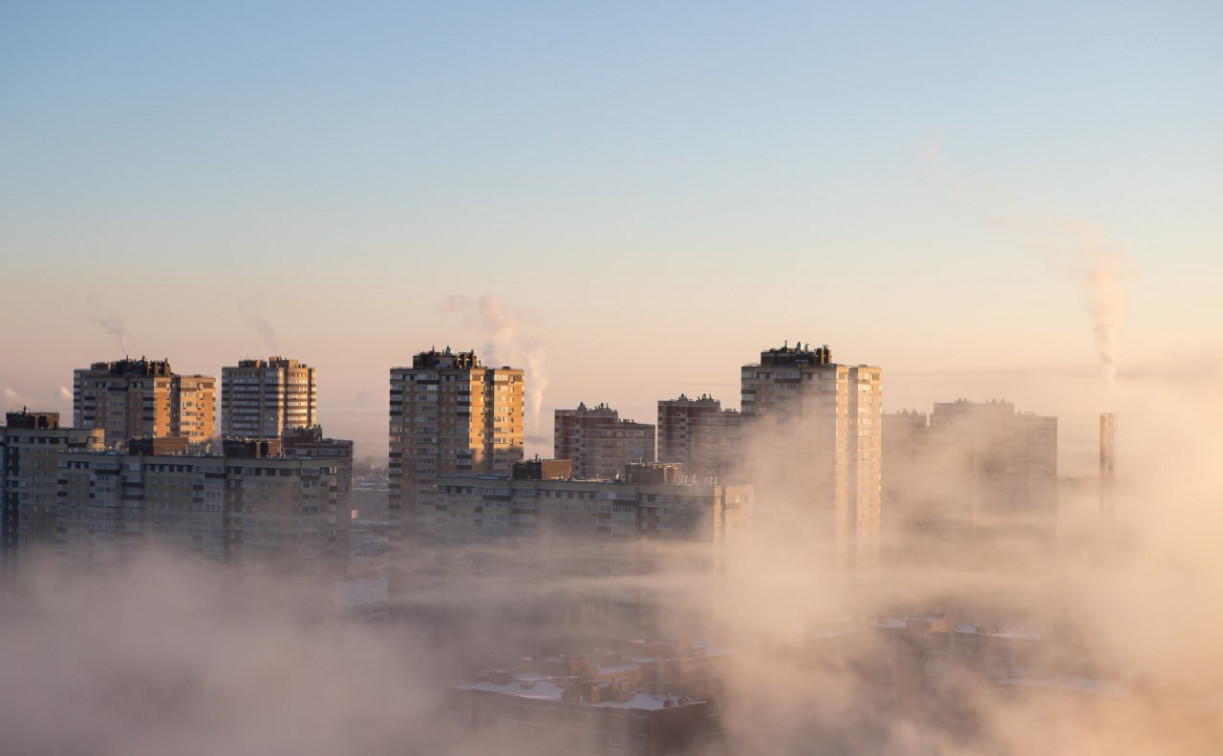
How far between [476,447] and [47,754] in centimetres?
3783

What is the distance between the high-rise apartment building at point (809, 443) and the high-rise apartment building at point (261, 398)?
74721mm

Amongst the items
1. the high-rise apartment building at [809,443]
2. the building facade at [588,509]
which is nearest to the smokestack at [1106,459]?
the high-rise apartment building at [809,443]

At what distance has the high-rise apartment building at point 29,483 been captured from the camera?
127m

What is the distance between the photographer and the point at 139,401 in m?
157

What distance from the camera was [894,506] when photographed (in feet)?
542

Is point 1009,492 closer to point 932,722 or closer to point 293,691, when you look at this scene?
point 932,722

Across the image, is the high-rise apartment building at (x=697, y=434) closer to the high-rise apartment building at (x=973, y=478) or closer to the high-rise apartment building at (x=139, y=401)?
the high-rise apartment building at (x=973, y=478)

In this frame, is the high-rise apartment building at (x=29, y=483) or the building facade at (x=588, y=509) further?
the high-rise apartment building at (x=29, y=483)

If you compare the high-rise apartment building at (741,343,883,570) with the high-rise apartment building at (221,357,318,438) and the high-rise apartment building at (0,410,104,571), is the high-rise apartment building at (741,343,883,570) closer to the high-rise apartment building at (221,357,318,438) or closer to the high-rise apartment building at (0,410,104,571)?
the high-rise apartment building at (0,410,104,571)

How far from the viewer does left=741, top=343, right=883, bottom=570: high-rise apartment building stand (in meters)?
124

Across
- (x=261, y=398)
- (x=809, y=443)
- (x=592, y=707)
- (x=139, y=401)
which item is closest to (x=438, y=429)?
(x=809, y=443)

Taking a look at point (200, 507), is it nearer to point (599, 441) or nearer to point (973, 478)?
point (599, 441)

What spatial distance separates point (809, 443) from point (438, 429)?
28880 mm

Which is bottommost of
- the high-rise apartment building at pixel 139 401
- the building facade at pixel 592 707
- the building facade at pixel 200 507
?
the building facade at pixel 592 707
